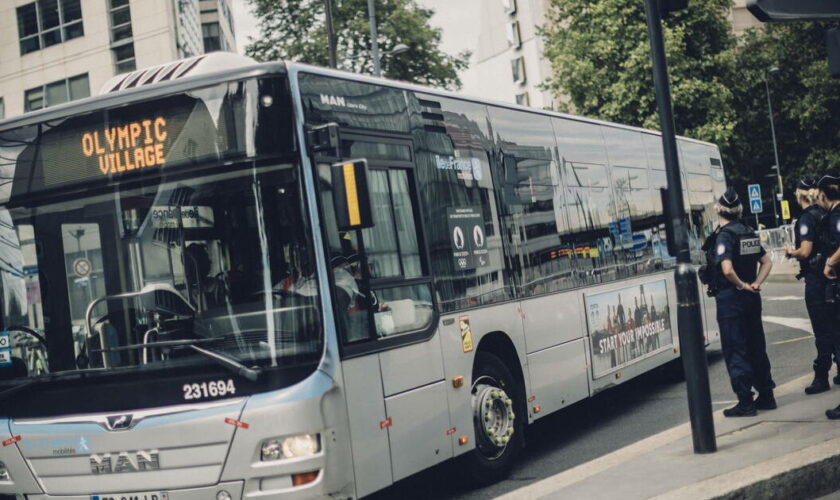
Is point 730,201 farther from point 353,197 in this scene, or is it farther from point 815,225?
point 353,197

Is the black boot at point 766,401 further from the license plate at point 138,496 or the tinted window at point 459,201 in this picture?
the license plate at point 138,496

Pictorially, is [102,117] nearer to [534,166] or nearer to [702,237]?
Answer: [534,166]

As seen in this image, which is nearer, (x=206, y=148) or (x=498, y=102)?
(x=206, y=148)

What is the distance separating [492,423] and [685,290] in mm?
1900

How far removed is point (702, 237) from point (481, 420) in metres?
7.39

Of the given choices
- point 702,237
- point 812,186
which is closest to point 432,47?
point 702,237

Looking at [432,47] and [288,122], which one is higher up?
[432,47]

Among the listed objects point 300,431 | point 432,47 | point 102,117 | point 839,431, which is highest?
point 432,47

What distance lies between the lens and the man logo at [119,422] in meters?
6.10

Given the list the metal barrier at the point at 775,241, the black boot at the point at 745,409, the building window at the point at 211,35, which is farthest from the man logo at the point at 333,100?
the building window at the point at 211,35

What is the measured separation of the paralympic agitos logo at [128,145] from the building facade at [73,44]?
31.7 m

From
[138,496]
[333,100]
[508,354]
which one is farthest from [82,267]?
[508,354]

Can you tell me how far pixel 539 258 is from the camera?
9180 mm

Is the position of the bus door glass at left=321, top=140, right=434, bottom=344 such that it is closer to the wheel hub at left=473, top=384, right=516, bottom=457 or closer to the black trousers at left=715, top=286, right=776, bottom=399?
the wheel hub at left=473, top=384, right=516, bottom=457
